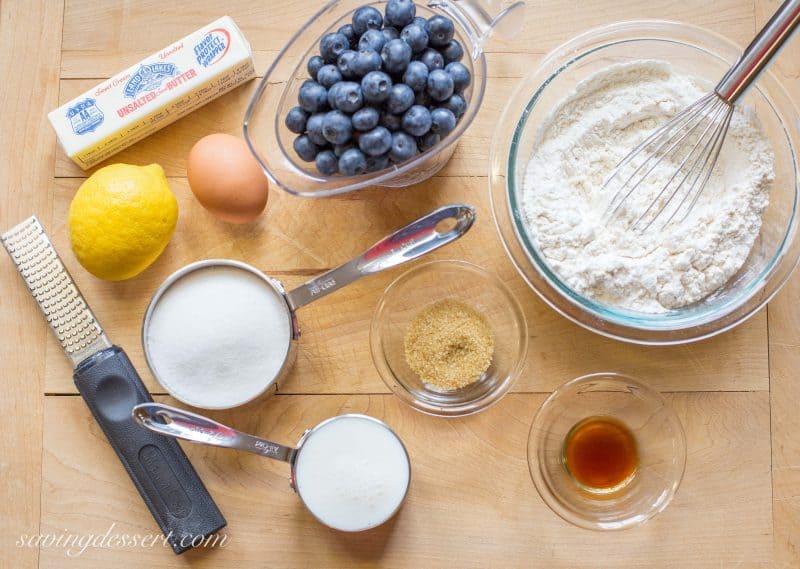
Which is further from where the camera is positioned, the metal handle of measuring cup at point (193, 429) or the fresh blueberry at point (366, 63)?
the metal handle of measuring cup at point (193, 429)

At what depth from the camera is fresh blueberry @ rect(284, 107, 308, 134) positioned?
93 cm

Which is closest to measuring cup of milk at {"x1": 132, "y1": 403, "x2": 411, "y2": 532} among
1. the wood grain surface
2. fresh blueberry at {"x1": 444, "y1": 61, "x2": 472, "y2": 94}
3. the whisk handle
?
the wood grain surface

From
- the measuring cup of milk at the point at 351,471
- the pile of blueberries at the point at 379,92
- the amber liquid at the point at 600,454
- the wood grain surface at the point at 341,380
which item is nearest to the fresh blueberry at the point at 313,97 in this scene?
the pile of blueberries at the point at 379,92

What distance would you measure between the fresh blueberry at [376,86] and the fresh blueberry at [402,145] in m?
0.05

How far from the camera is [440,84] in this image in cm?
88

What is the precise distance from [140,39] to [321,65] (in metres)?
0.35

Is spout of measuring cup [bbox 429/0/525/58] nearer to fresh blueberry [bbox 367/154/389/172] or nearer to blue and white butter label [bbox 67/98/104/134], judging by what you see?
fresh blueberry [bbox 367/154/389/172]

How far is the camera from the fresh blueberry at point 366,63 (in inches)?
34.5

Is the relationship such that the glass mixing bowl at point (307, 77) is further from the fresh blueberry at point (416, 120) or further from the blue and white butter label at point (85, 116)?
the blue and white butter label at point (85, 116)

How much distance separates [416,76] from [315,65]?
0.47ft

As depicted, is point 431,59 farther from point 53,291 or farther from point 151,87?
point 53,291

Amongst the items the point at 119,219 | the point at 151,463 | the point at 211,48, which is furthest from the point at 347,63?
the point at 151,463

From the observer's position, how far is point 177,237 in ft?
3.60

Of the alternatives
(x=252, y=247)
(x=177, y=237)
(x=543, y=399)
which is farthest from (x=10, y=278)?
(x=543, y=399)
